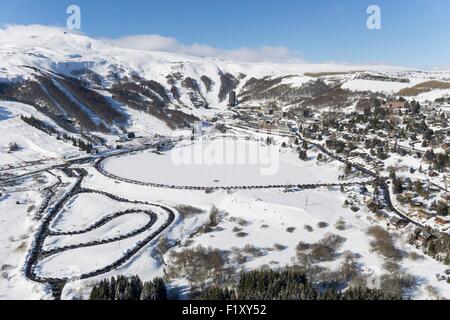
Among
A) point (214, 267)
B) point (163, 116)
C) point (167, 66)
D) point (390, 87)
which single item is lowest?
point (214, 267)

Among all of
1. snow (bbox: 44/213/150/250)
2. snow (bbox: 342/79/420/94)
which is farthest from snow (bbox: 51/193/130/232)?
snow (bbox: 342/79/420/94)

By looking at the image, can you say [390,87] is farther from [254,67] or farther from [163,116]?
[254,67]

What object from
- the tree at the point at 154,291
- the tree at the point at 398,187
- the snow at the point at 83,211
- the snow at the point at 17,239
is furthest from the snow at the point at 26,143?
the tree at the point at 398,187

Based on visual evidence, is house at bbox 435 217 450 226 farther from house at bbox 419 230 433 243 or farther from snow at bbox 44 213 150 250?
snow at bbox 44 213 150 250

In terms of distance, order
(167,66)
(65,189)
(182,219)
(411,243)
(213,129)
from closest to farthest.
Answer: (411,243), (182,219), (65,189), (213,129), (167,66)

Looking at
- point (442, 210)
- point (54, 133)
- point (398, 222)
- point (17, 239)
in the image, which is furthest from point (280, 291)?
point (54, 133)

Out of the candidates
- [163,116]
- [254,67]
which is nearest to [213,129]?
[163,116]
